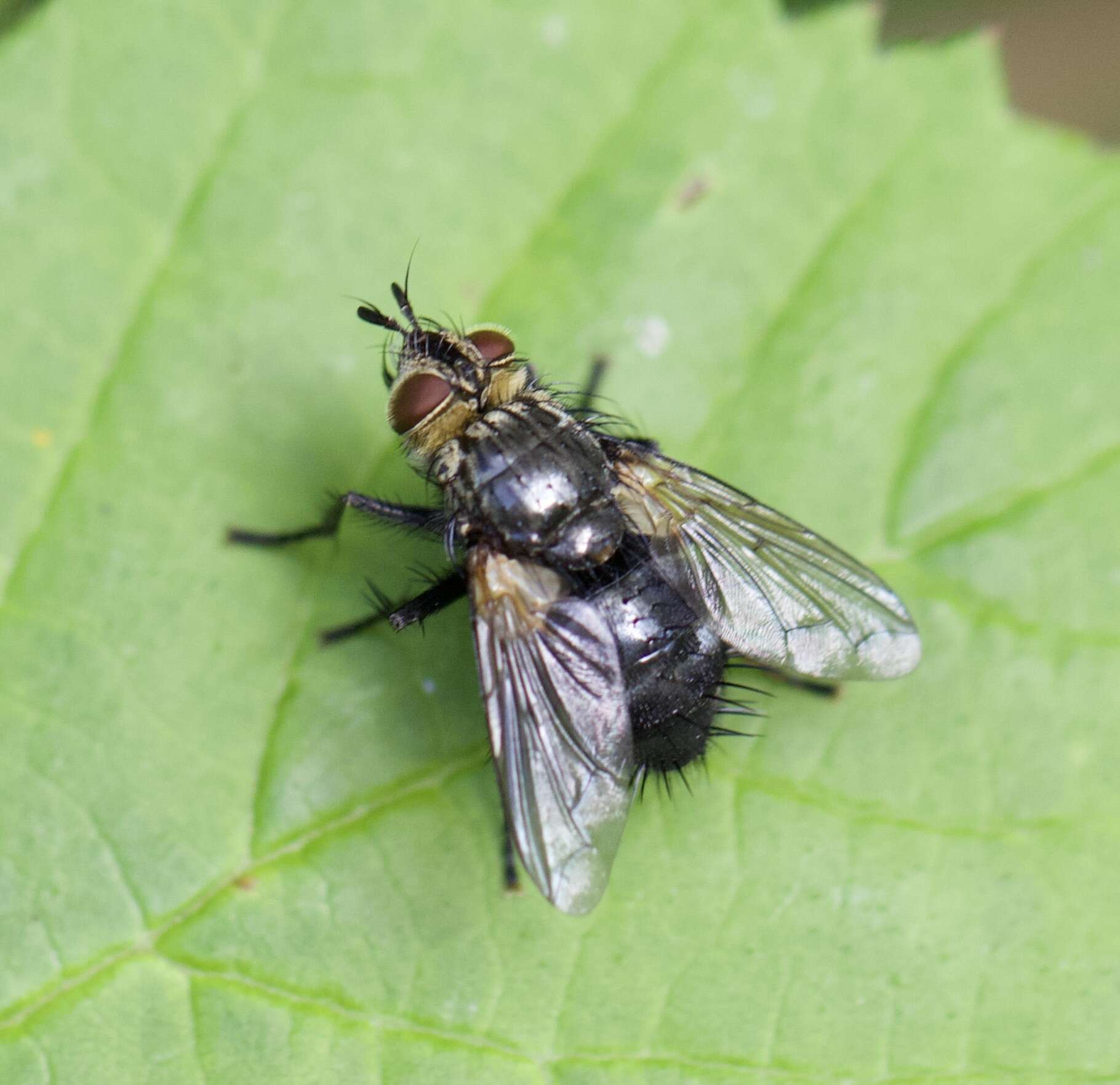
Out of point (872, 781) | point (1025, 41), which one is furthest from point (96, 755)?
point (1025, 41)

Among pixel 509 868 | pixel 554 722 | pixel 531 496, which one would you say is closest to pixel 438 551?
pixel 531 496

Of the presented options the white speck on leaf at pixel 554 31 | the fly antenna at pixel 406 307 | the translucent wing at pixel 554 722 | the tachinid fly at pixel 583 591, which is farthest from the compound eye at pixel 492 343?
the white speck on leaf at pixel 554 31

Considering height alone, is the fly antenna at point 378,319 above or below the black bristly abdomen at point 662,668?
above

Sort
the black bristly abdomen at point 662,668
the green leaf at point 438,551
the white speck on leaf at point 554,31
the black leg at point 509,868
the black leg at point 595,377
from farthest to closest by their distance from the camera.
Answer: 1. the white speck on leaf at point 554,31
2. the black leg at point 595,377
3. the black leg at point 509,868
4. the green leaf at point 438,551
5. the black bristly abdomen at point 662,668

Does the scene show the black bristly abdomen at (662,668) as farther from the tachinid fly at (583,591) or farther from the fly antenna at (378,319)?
the fly antenna at (378,319)

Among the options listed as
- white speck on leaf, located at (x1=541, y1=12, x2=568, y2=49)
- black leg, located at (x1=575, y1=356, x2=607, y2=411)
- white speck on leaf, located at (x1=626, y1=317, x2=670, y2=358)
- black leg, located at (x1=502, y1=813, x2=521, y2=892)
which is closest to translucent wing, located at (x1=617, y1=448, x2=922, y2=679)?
black leg, located at (x1=575, y1=356, x2=607, y2=411)

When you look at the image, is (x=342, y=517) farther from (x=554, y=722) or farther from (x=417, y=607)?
(x=554, y=722)

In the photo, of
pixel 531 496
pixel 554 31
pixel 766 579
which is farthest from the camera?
pixel 554 31
